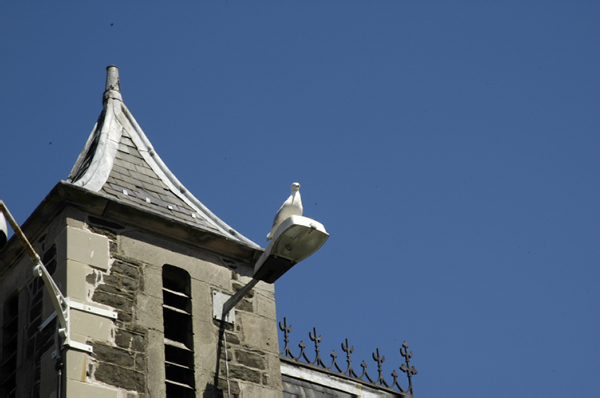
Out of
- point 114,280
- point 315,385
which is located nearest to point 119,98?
point 114,280

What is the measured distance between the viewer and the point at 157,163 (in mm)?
12453

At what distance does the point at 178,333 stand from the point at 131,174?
6.58 feet

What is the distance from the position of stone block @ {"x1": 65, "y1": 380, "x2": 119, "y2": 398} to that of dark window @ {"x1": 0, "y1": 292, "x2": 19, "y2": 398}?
3.62ft

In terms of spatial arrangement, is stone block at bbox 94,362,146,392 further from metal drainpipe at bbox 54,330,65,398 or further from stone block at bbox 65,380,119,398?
metal drainpipe at bbox 54,330,65,398

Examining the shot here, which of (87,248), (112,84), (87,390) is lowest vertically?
(87,390)

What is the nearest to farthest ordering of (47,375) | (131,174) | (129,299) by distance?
1. (47,375)
2. (129,299)
3. (131,174)

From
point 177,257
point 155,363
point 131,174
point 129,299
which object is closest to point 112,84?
point 131,174

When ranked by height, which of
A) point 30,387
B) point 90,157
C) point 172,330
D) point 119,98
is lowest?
point 30,387

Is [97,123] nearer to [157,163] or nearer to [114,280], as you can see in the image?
[157,163]

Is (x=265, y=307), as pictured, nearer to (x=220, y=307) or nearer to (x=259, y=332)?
(x=259, y=332)

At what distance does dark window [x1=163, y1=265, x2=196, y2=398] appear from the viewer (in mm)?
10461

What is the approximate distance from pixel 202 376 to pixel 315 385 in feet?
6.77

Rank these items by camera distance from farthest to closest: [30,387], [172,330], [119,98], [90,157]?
1. [119,98]
2. [90,157]
3. [172,330]
4. [30,387]

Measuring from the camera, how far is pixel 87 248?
34.5 ft
